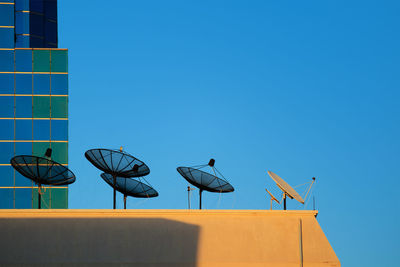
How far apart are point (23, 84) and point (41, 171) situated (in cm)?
2826

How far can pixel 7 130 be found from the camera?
2689 inches

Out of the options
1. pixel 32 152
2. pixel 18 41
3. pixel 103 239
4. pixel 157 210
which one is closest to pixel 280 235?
pixel 157 210

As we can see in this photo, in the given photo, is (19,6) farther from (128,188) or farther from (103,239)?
(103,239)

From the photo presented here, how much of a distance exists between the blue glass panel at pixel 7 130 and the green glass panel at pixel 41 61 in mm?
5714

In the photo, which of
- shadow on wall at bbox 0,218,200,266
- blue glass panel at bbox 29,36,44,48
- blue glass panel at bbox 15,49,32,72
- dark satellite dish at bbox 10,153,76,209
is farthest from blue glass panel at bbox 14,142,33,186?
shadow on wall at bbox 0,218,200,266

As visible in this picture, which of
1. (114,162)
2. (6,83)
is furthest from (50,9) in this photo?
(114,162)

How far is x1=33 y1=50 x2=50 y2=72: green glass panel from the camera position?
69.6m

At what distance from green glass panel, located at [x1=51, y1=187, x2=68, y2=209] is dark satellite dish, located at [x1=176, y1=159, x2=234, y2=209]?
2555 centimetres

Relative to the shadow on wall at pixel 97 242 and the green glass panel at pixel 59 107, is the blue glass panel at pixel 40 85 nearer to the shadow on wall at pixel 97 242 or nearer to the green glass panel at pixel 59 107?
the green glass panel at pixel 59 107

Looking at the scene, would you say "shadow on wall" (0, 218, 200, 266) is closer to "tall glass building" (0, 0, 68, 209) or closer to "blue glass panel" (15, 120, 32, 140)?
"tall glass building" (0, 0, 68, 209)

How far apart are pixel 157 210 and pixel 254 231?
215 inches

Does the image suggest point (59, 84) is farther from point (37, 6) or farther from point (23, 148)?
point (37, 6)

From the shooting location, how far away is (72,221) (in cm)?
3891

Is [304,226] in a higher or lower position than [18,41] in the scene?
lower
